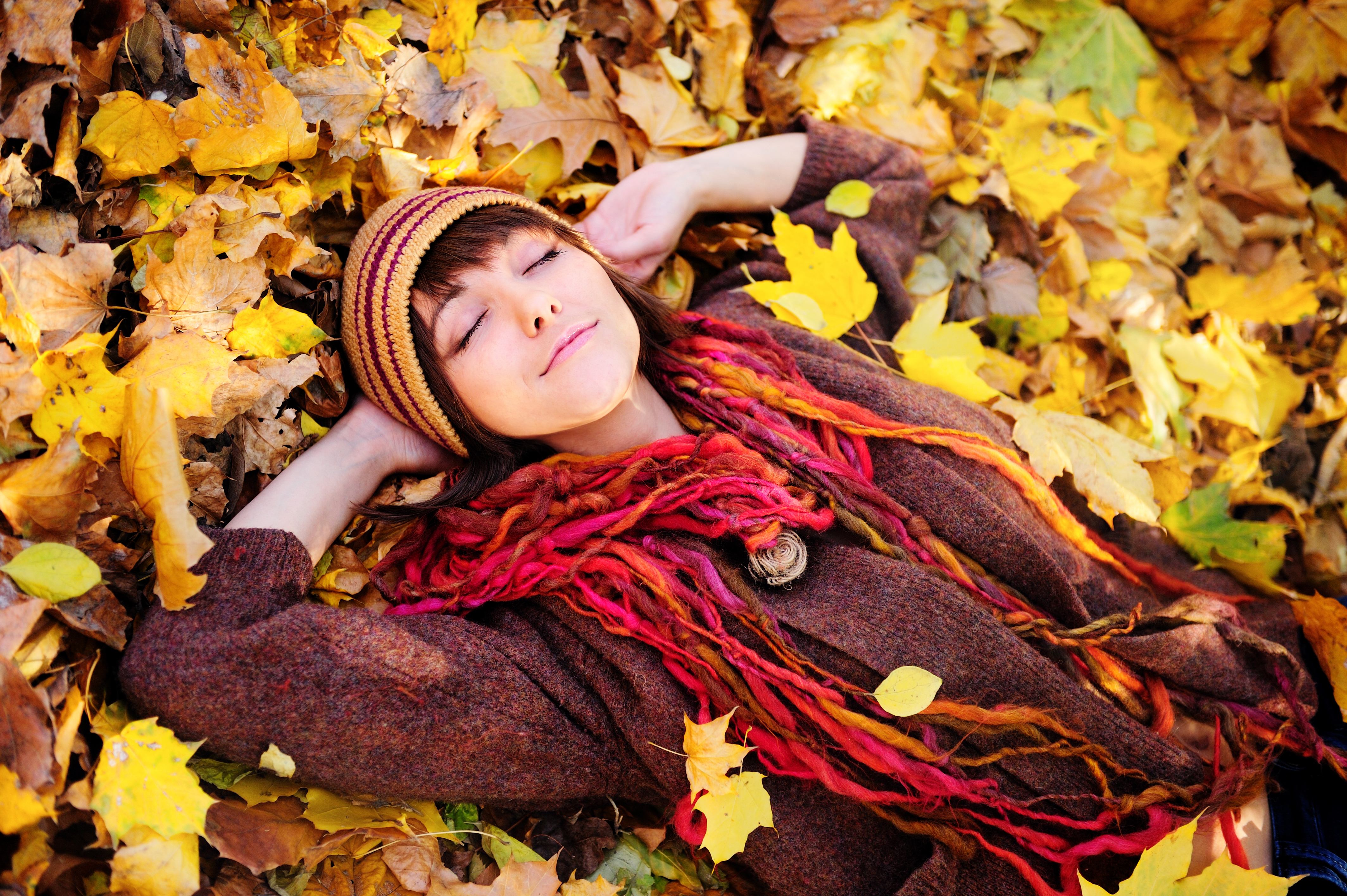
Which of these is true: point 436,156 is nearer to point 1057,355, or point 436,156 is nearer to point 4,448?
point 4,448

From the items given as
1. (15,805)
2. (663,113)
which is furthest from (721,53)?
(15,805)

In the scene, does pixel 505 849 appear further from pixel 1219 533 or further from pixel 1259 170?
pixel 1259 170

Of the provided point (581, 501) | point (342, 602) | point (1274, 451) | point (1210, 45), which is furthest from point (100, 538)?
point (1210, 45)

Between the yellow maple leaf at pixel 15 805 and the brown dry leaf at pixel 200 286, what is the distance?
2.78ft

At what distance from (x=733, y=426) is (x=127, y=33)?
1504 mm

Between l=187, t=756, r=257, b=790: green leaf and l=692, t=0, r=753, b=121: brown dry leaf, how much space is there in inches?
84.6

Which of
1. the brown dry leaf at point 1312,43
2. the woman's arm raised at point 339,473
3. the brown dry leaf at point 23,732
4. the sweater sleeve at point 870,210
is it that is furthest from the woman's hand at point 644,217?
the brown dry leaf at point 1312,43

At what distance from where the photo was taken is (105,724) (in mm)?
1480

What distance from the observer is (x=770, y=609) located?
182 cm

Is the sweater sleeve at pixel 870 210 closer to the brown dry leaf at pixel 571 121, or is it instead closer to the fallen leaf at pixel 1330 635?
the brown dry leaf at pixel 571 121

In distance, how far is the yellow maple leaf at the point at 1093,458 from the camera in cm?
205

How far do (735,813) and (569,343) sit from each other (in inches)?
40.1

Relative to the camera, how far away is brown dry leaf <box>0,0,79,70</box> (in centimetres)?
153

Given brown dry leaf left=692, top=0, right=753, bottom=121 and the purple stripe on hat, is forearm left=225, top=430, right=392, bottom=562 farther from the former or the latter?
brown dry leaf left=692, top=0, right=753, bottom=121
